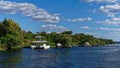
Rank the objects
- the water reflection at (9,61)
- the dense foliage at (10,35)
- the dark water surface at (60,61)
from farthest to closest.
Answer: the dense foliage at (10,35) < the water reflection at (9,61) < the dark water surface at (60,61)

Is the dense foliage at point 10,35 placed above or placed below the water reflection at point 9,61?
above

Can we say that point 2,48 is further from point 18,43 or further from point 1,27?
point 1,27

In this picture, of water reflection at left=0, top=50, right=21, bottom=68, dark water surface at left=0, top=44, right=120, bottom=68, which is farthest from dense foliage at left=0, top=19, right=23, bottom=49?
water reflection at left=0, top=50, right=21, bottom=68

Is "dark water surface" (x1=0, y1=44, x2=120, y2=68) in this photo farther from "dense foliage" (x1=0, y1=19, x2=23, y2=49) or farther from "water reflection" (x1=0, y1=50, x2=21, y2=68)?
"dense foliage" (x1=0, y1=19, x2=23, y2=49)

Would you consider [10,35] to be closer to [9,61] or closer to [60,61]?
[9,61]

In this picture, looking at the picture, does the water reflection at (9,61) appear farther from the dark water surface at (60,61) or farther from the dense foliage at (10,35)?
the dense foliage at (10,35)

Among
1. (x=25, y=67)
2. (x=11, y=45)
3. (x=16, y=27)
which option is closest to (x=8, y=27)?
(x=16, y=27)

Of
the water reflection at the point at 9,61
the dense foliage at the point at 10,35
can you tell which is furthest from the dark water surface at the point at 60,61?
the dense foliage at the point at 10,35

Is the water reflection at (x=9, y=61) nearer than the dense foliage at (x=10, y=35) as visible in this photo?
Yes

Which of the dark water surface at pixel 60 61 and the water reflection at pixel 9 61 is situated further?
the water reflection at pixel 9 61

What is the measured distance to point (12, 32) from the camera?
7382 inches

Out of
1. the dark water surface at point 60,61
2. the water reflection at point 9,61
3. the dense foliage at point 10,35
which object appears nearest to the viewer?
the dark water surface at point 60,61

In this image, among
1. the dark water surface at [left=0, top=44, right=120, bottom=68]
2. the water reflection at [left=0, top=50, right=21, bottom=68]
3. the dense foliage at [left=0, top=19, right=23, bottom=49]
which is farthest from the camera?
the dense foliage at [left=0, top=19, right=23, bottom=49]

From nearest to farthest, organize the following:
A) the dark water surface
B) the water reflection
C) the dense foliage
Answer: the dark water surface → the water reflection → the dense foliage
